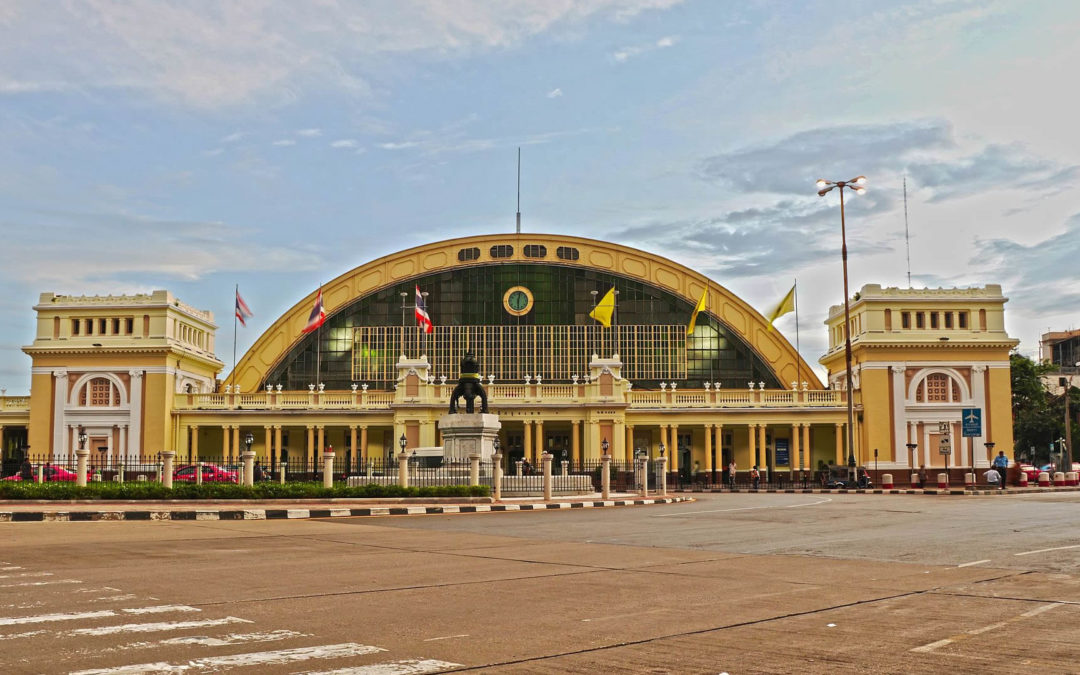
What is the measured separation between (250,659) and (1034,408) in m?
101

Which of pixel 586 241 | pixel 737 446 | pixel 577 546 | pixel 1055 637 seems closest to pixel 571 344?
pixel 586 241

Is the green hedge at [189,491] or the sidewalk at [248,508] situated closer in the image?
the sidewalk at [248,508]

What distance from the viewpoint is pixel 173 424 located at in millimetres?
68500

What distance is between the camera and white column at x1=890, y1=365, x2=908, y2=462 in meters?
66.6

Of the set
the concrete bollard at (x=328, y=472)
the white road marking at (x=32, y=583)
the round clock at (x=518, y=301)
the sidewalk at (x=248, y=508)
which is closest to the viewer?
the white road marking at (x=32, y=583)

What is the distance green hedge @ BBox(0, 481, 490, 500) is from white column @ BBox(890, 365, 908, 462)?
42.3m

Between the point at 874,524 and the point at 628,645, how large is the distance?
1575cm

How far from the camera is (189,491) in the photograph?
3145 centimetres

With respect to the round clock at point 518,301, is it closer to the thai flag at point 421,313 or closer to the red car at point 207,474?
the thai flag at point 421,313

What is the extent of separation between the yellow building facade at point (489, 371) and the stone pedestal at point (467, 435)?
22468 mm

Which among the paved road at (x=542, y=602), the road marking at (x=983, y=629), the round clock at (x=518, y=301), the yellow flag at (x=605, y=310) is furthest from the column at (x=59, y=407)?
the road marking at (x=983, y=629)

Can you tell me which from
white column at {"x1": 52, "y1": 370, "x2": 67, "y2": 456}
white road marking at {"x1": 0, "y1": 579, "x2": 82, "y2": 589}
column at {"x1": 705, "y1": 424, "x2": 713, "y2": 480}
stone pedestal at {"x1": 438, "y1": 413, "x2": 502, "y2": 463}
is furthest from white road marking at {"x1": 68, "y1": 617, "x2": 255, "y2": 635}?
white column at {"x1": 52, "y1": 370, "x2": 67, "y2": 456}

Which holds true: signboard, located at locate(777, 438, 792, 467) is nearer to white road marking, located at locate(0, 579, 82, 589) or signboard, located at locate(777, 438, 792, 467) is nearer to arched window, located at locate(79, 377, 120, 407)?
arched window, located at locate(79, 377, 120, 407)

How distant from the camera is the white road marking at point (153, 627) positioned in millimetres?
9067
